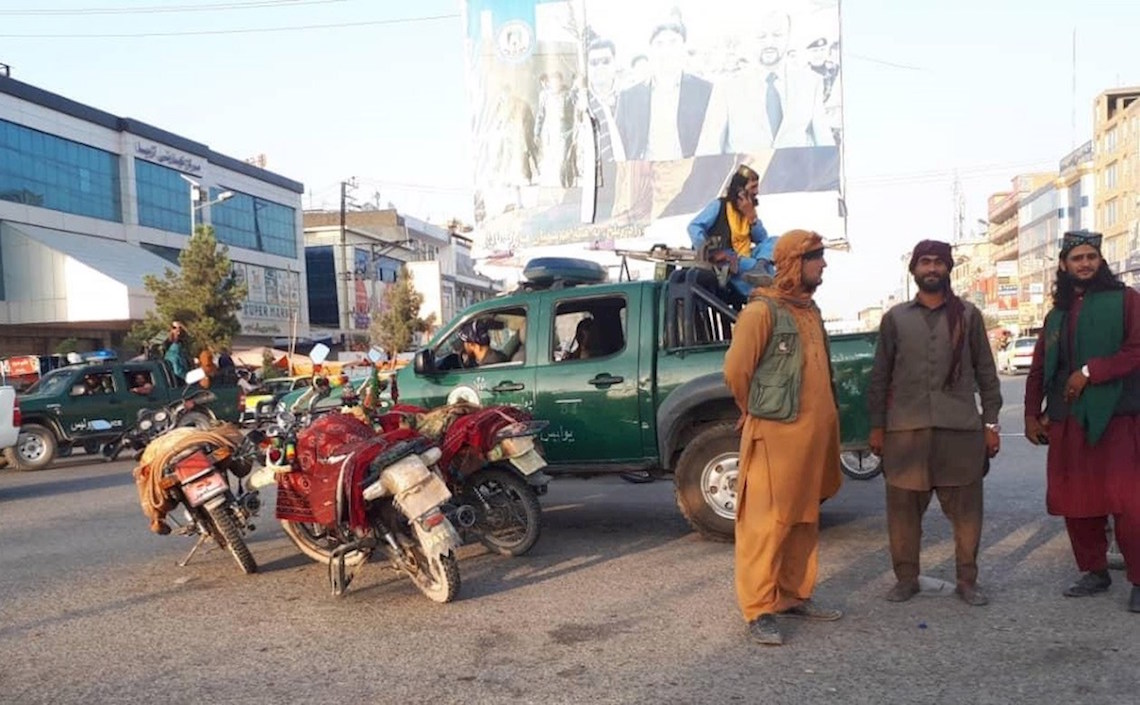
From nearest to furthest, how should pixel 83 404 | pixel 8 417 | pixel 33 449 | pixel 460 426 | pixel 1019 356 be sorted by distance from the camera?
pixel 460 426
pixel 8 417
pixel 33 449
pixel 83 404
pixel 1019 356

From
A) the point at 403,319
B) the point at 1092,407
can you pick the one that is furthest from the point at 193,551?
the point at 403,319

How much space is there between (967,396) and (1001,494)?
159 inches

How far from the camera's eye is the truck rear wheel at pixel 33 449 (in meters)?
15.3

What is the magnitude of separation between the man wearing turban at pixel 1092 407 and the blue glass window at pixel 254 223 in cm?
4626

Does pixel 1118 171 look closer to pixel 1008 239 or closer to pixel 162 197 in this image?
pixel 1008 239

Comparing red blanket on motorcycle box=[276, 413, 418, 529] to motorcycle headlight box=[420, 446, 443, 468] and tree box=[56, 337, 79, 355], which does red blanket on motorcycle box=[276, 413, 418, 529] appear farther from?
tree box=[56, 337, 79, 355]

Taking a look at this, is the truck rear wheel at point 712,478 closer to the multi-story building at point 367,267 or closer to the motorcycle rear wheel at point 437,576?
the motorcycle rear wheel at point 437,576

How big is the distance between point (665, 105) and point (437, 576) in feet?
60.3

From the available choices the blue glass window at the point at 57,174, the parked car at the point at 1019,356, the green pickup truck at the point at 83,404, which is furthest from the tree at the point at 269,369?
the parked car at the point at 1019,356

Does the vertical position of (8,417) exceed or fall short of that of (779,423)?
it falls short

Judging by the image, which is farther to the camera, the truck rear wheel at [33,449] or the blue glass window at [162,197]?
the blue glass window at [162,197]

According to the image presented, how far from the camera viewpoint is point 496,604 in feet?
18.2

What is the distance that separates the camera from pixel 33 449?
51.0ft

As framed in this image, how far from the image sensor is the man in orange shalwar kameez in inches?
184
